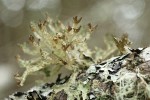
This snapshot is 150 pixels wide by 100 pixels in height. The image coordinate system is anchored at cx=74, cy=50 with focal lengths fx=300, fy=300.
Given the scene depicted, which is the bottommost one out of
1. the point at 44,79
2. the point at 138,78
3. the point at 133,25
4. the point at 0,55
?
the point at 138,78

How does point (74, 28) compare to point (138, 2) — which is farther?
point (138, 2)

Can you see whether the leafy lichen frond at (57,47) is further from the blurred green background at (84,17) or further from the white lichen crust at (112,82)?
the blurred green background at (84,17)

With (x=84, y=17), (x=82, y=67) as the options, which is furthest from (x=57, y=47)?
(x=84, y=17)

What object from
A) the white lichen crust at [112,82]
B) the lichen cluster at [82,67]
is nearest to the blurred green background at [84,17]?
the lichen cluster at [82,67]

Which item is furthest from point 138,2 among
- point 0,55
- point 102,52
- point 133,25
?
point 102,52

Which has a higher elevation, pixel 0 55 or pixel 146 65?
pixel 0 55

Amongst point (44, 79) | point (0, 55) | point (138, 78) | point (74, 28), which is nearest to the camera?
point (138, 78)

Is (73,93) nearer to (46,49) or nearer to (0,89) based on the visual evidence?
(46,49)
